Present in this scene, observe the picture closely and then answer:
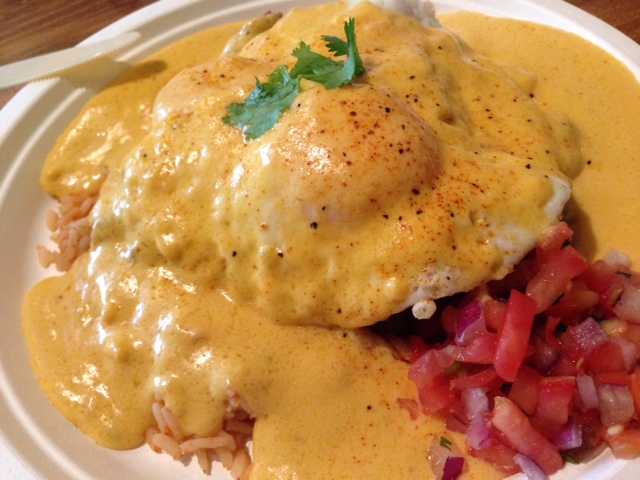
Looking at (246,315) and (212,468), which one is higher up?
(246,315)

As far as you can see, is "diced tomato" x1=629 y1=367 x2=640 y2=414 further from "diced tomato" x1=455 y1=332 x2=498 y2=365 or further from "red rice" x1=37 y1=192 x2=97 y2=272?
"red rice" x1=37 y1=192 x2=97 y2=272

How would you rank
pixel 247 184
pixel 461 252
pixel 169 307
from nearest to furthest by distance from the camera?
1. pixel 461 252
2. pixel 247 184
3. pixel 169 307

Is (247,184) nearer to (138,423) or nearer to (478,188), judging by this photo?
(478,188)

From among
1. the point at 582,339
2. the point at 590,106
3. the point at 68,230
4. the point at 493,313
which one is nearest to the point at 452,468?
the point at 493,313

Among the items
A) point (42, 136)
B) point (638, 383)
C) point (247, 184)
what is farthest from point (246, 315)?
point (42, 136)

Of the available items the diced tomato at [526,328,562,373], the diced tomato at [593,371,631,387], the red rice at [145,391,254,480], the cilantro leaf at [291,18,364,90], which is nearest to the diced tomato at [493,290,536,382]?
the diced tomato at [526,328,562,373]

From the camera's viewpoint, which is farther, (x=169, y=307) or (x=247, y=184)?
(x=169, y=307)

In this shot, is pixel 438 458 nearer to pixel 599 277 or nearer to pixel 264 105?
pixel 599 277
